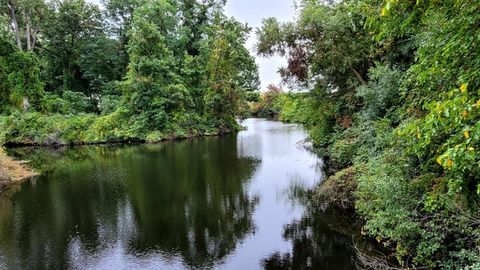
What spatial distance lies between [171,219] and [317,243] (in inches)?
194

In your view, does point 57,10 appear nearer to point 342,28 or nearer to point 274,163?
point 274,163

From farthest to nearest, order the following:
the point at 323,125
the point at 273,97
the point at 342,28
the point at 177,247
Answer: the point at 273,97, the point at 323,125, the point at 342,28, the point at 177,247

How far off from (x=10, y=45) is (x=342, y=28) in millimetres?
31941

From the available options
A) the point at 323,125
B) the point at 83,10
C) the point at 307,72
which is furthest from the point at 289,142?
the point at 83,10

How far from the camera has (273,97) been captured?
22.9 m

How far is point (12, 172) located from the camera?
17594mm

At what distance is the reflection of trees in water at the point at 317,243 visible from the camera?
8609mm

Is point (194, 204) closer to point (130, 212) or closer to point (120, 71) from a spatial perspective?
point (130, 212)

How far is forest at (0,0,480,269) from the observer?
584 centimetres

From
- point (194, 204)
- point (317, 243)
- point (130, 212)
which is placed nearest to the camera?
point (317, 243)

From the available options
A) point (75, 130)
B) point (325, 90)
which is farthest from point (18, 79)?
point (325, 90)

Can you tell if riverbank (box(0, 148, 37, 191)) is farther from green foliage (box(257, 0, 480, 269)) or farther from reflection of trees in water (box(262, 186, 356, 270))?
green foliage (box(257, 0, 480, 269))

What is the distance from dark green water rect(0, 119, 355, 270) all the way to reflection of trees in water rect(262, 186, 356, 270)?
0.03m

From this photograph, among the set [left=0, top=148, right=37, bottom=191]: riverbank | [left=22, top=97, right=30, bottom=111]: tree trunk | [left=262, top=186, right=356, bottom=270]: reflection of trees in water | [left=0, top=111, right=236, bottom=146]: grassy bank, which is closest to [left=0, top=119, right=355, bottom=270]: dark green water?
[left=262, top=186, right=356, bottom=270]: reflection of trees in water
